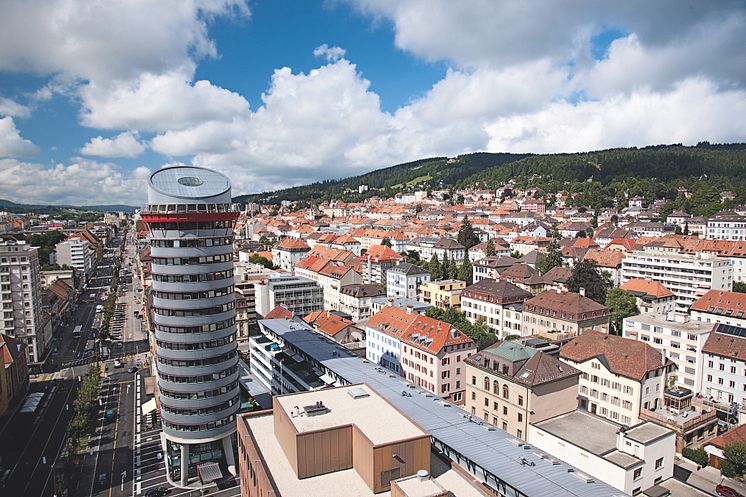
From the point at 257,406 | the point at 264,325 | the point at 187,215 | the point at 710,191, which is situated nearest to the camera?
the point at 187,215

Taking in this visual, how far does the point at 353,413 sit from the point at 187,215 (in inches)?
1036

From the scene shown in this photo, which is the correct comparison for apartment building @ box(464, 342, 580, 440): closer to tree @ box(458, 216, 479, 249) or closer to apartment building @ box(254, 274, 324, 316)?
apartment building @ box(254, 274, 324, 316)

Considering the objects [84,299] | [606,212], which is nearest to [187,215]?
[84,299]

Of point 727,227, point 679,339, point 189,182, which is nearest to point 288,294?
point 189,182

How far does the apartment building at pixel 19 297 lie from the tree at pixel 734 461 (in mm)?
96144

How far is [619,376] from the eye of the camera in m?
52.2

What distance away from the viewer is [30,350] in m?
84.4

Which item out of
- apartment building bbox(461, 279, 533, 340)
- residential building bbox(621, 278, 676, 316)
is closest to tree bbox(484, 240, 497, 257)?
apartment building bbox(461, 279, 533, 340)

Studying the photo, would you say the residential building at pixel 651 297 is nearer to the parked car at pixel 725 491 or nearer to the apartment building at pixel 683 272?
the apartment building at pixel 683 272

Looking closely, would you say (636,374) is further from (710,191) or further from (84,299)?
(710,191)

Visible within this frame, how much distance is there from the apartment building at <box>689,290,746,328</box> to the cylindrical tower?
66.0 meters

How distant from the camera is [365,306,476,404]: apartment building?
2403 inches

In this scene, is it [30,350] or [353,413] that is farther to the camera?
[30,350]

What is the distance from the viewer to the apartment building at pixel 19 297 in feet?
271
